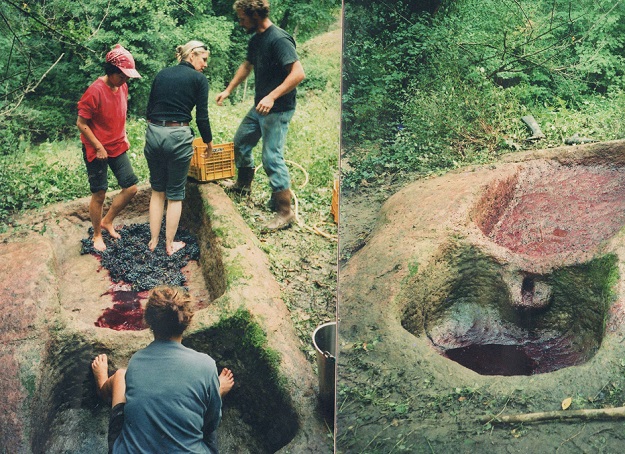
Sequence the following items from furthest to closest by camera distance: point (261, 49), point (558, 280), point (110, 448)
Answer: point (558, 280), point (261, 49), point (110, 448)

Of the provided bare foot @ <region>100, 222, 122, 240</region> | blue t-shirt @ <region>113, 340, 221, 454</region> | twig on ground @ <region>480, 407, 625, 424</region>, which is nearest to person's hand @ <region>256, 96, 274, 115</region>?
bare foot @ <region>100, 222, 122, 240</region>

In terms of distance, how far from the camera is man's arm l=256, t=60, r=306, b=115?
13.6ft

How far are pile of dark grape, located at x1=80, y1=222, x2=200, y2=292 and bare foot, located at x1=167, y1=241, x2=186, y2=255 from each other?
0.02 meters

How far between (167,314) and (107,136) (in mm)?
982

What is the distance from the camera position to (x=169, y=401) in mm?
3342

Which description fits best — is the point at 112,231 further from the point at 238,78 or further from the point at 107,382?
the point at 238,78

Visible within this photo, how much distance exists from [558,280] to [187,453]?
2.42 metres

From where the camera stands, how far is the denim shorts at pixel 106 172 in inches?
150

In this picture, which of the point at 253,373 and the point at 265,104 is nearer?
the point at 253,373

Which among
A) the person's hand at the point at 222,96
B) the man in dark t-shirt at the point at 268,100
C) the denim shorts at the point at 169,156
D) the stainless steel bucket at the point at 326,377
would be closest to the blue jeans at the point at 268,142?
the man in dark t-shirt at the point at 268,100

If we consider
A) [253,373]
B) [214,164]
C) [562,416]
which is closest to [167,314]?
[253,373]

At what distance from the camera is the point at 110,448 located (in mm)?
3318

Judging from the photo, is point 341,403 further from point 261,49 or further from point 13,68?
point 13,68

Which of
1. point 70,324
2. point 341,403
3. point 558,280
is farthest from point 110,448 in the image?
point 558,280
